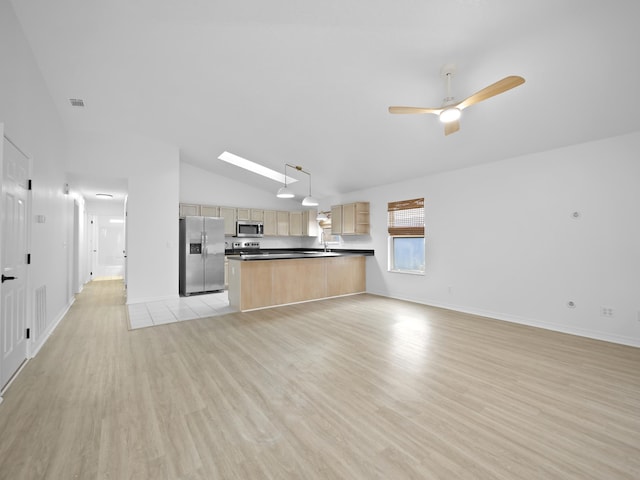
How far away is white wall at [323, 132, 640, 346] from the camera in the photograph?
3447 mm

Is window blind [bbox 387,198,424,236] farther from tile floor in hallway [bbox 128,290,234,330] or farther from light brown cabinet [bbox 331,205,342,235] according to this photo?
tile floor in hallway [bbox 128,290,234,330]

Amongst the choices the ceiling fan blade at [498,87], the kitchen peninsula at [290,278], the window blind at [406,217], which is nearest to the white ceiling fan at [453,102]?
the ceiling fan blade at [498,87]

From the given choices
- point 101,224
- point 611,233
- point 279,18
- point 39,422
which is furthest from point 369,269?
point 101,224

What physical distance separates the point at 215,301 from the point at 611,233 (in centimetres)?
634

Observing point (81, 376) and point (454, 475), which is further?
point (81, 376)

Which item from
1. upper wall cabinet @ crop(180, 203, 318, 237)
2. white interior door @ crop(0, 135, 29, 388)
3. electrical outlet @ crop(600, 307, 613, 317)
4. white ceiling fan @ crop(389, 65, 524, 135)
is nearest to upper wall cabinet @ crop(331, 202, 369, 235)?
upper wall cabinet @ crop(180, 203, 318, 237)

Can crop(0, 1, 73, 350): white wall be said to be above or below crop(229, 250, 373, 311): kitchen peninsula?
above

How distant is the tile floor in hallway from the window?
3589mm

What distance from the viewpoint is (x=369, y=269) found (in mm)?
6793

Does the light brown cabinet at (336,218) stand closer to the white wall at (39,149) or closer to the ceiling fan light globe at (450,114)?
the ceiling fan light globe at (450,114)

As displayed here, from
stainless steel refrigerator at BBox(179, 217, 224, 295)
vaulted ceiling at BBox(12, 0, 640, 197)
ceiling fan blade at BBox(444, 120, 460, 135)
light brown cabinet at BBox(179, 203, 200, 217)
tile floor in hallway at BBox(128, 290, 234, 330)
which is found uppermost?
vaulted ceiling at BBox(12, 0, 640, 197)

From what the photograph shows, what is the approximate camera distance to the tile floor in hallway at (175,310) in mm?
4422

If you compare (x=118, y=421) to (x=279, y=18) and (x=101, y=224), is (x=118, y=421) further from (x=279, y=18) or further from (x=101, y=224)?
(x=101, y=224)

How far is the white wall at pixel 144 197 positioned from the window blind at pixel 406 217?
15.4ft
